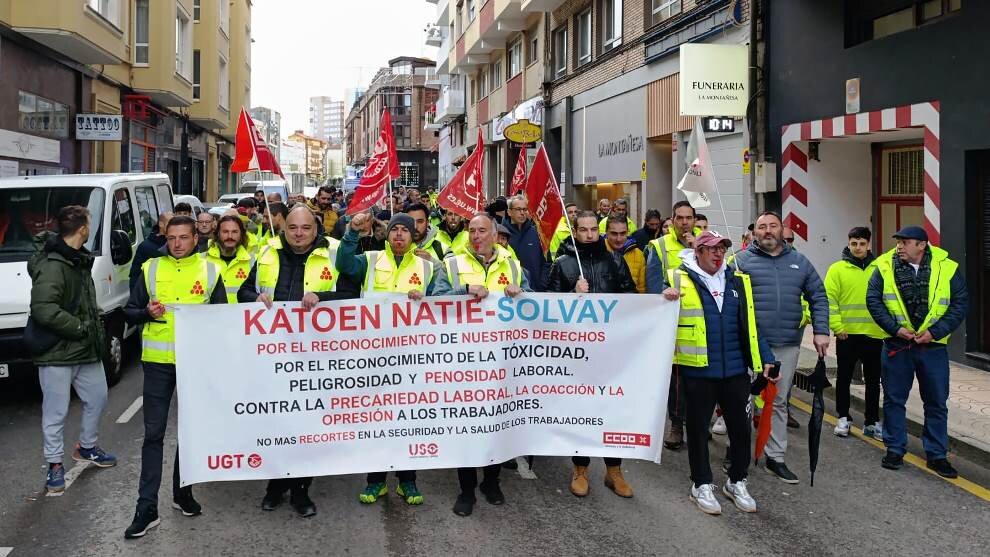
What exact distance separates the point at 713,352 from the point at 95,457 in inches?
178

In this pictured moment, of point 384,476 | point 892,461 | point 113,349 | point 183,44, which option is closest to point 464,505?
point 384,476

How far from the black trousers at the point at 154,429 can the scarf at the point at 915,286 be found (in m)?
5.21

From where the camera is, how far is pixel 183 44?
2814 centimetres

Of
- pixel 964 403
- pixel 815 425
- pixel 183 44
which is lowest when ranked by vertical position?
pixel 964 403

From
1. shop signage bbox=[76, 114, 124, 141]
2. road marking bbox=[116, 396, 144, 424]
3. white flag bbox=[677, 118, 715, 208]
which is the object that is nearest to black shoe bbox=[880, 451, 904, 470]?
white flag bbox=[677, 118, 715, 208]

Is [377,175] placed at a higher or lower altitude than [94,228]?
higher

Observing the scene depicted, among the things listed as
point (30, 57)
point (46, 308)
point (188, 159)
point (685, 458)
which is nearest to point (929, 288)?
point (685, 458)

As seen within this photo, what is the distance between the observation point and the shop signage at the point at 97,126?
19.2m

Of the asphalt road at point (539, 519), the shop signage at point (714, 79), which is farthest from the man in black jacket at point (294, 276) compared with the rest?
the shop signage at point (714, 79)

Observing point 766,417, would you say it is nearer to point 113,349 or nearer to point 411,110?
point 113,349

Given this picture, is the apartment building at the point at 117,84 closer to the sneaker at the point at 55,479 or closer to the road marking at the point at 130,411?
the road marking at the point at 130,411

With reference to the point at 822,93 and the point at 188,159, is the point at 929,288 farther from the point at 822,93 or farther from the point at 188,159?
the point at 188,159

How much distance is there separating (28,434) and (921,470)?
726 cm

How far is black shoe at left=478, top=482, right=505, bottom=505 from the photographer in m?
5.54
